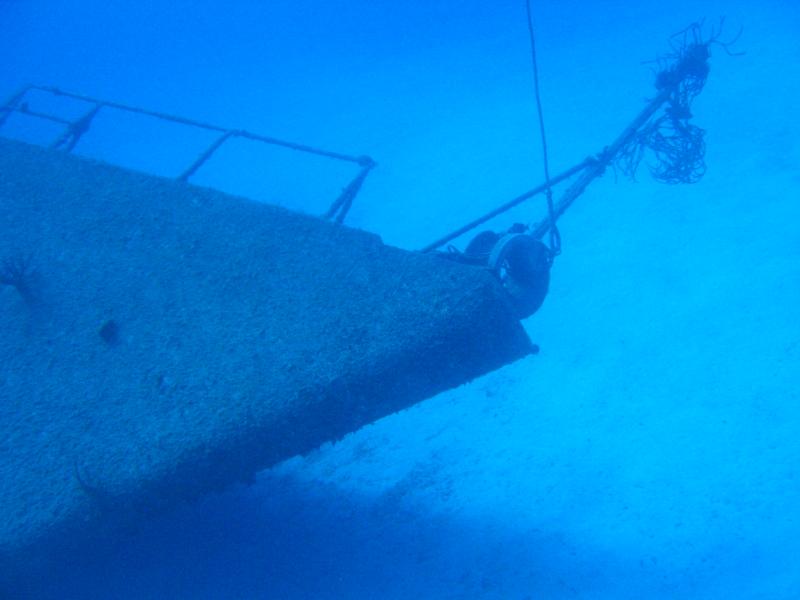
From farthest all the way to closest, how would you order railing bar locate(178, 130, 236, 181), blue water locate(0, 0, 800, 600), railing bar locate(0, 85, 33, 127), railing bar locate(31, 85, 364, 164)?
railing bar locate(0, 85, 33, 127)
railing bar locate(31, 85, 364, 164)
railing bar locate(178, 130, 236, 181)
blue water locate(0, 0, 800, 600)

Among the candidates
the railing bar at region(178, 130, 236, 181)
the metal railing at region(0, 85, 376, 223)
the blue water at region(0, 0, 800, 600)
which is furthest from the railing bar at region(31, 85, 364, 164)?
the blue water at region(0, 0, 800, 600)

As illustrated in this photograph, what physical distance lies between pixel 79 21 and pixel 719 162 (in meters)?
61.0

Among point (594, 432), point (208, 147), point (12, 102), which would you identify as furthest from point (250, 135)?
point (594, 432)

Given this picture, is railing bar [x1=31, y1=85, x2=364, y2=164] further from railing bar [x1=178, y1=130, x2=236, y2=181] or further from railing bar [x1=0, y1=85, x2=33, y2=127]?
railing bar [x1=0, y1=85, x2=33, y2=127]

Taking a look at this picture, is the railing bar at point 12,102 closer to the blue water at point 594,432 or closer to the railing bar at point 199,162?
the railing bar at point 199,162

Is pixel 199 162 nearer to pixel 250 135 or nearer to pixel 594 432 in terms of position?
pixel 250 135

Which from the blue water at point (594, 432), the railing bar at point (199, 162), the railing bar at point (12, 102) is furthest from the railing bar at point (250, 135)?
the blue water at point (594, 432)

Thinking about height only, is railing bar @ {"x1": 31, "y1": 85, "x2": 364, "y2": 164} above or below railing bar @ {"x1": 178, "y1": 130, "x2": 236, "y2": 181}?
above

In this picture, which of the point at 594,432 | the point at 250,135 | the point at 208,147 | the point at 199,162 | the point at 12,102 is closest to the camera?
the point at 199,162

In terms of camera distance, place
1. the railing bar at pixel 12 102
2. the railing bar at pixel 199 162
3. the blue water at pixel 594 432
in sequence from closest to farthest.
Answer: the blue water at pixel 594 432, the railing bar at pixel 199 162, the railing bar at pixel 12 102

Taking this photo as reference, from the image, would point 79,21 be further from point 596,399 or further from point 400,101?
point 596,399

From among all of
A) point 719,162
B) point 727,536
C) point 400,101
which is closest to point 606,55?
point 400,101

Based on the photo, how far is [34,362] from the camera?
3.20 meters

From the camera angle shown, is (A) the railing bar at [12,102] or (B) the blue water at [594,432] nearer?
(B) the blue water at [594,432]
